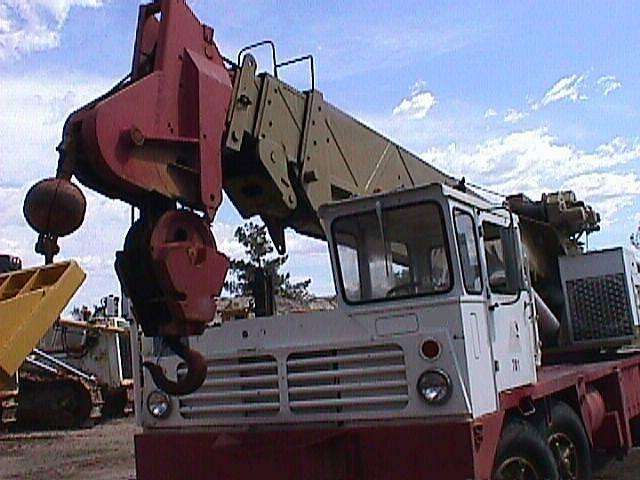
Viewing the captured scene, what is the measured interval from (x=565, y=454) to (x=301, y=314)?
2.80 m

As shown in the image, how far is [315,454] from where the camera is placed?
238 inches

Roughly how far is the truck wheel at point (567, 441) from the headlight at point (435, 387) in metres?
1.72

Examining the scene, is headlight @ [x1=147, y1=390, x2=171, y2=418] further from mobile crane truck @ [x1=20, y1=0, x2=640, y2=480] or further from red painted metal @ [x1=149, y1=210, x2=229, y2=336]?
red painted metal @ [x1=149, y1=210, x2=229, y2=336]

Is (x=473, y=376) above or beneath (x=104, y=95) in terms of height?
beneath

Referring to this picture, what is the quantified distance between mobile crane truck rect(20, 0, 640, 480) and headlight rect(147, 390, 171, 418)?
1 centimetres

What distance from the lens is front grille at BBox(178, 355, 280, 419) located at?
20.8 feet

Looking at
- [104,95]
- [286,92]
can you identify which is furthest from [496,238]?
[104,95]

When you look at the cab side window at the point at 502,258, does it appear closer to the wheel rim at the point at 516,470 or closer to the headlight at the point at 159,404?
the wheel rim at the point at 516,470

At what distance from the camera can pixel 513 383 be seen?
657 cm

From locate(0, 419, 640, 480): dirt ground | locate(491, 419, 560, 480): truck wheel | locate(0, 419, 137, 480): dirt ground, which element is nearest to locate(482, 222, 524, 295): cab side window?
locate(491, 419, 560, 480): truck wheel

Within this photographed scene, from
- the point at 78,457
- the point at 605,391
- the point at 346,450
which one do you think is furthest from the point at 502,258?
the point at 78,457

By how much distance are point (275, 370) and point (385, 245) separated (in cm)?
121

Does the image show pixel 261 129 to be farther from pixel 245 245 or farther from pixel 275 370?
pixel 245 245

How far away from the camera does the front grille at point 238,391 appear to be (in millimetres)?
6336
